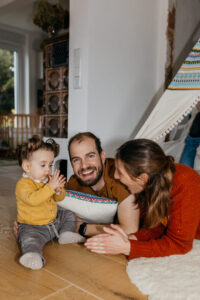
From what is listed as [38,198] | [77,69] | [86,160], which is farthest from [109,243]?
[77,69]

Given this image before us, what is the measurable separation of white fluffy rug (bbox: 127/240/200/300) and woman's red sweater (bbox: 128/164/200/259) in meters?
0.03

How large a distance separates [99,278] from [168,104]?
4.07ft

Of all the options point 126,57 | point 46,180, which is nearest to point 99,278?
point 46,180

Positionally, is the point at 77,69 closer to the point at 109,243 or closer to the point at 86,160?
the point at 86,160

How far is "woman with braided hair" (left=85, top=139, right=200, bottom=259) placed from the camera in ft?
3.54

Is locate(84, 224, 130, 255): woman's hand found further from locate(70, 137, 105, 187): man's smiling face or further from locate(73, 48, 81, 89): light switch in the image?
locate(73, 48, 81, 89): light switch

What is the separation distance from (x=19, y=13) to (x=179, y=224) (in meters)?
4.53

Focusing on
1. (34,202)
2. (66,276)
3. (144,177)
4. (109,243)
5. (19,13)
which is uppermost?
A: (19,13)

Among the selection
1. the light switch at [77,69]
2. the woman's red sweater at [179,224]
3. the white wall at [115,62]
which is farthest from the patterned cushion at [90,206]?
the light switch at [77,69]

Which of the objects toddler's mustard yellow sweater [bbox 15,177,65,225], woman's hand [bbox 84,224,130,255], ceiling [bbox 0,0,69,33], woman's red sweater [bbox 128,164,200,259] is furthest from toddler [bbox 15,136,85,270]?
ceiling [bbox 0,0,69,33]

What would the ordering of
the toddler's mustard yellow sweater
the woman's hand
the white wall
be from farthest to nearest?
the white wall
the toddler's mustard yellow sweater
the woman's hand

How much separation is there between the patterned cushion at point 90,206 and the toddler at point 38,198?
0.11 metres

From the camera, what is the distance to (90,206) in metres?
1.42

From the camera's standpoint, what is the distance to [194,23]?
305 centimetres
